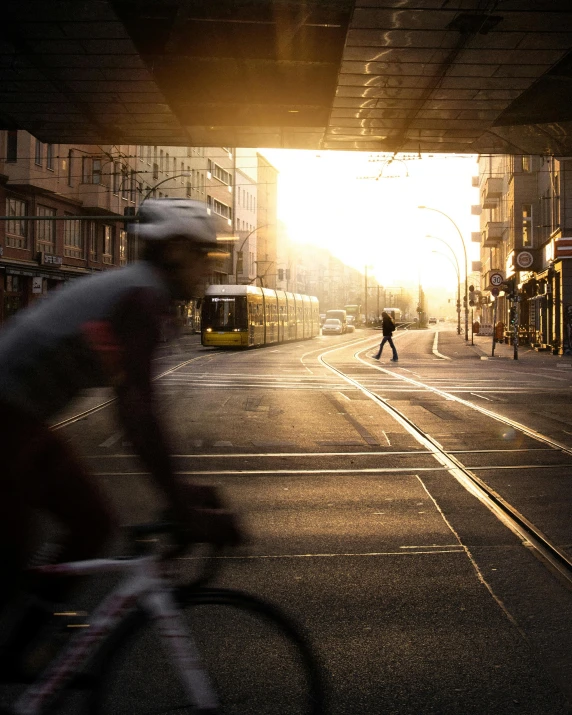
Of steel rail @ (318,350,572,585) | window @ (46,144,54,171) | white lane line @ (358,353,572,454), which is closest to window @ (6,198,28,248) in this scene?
window @ (46,144,54,171)

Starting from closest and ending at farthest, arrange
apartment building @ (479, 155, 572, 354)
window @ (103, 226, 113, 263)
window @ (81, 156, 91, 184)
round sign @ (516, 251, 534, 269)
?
round sign @ (516, 251, 534, 269) < apartment building @ (479, 155, 572, 354) < window @ (81, 156, 91, 184) < window @ (103, 226, 113, 263)

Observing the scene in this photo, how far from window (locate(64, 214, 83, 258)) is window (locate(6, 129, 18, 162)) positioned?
6.76 meters

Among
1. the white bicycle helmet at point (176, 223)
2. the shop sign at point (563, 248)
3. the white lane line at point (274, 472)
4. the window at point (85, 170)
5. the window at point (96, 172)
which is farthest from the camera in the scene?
the window at point (96, 172)

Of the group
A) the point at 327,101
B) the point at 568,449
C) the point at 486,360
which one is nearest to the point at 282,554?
the point at 568,449

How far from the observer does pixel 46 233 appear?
155 feet

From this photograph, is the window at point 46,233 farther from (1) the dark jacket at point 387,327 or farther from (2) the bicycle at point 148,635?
(2) the bicycle at point 148,635

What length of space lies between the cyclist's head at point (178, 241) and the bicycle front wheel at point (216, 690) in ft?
3.11

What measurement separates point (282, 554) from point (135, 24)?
49.0 ft

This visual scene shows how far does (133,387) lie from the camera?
8.98ft

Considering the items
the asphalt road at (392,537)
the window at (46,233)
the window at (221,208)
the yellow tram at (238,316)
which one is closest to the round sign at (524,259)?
the yellow tram at (238,316)

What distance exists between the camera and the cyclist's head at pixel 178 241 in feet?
9.58

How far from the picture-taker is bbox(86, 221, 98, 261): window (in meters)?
53.7

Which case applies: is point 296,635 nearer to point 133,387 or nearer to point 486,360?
point 133,387

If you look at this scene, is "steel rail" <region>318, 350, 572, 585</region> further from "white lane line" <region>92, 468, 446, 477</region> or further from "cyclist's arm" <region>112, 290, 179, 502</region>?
"cyclist's arm" <region>112, 290, 179, 502</region>
